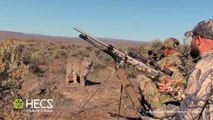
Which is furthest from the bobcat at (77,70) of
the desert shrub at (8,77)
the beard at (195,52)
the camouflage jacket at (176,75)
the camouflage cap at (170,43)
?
the beard at (195,52)

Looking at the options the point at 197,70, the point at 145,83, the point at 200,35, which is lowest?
the point at 145,83

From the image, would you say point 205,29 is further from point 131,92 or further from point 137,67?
point 131,92

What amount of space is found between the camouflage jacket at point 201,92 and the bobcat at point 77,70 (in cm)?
1304

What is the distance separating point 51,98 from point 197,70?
8878 millimetres

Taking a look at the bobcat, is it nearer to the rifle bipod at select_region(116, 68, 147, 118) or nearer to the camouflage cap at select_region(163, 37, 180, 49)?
the rifle bipod at select_region(116, 68, 147, 118)

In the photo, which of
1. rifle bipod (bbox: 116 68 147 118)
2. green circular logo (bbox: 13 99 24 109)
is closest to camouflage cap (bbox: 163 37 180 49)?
rifle bipod (bbox: 116 68 147 118)

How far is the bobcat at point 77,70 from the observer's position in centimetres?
1669

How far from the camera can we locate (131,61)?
6.96m

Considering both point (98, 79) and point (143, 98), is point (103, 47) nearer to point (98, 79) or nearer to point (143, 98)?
point (143, 98)

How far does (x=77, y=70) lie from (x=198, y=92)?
13.7 meters

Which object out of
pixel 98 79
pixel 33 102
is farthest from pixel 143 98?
pixel 98 79

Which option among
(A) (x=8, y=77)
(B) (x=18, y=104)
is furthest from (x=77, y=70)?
(B) (x=18, y=104)

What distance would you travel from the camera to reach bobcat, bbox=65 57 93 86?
16.7 metres

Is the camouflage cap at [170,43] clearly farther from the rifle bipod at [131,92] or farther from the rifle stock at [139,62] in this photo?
the rifle bipod at [131,92]
